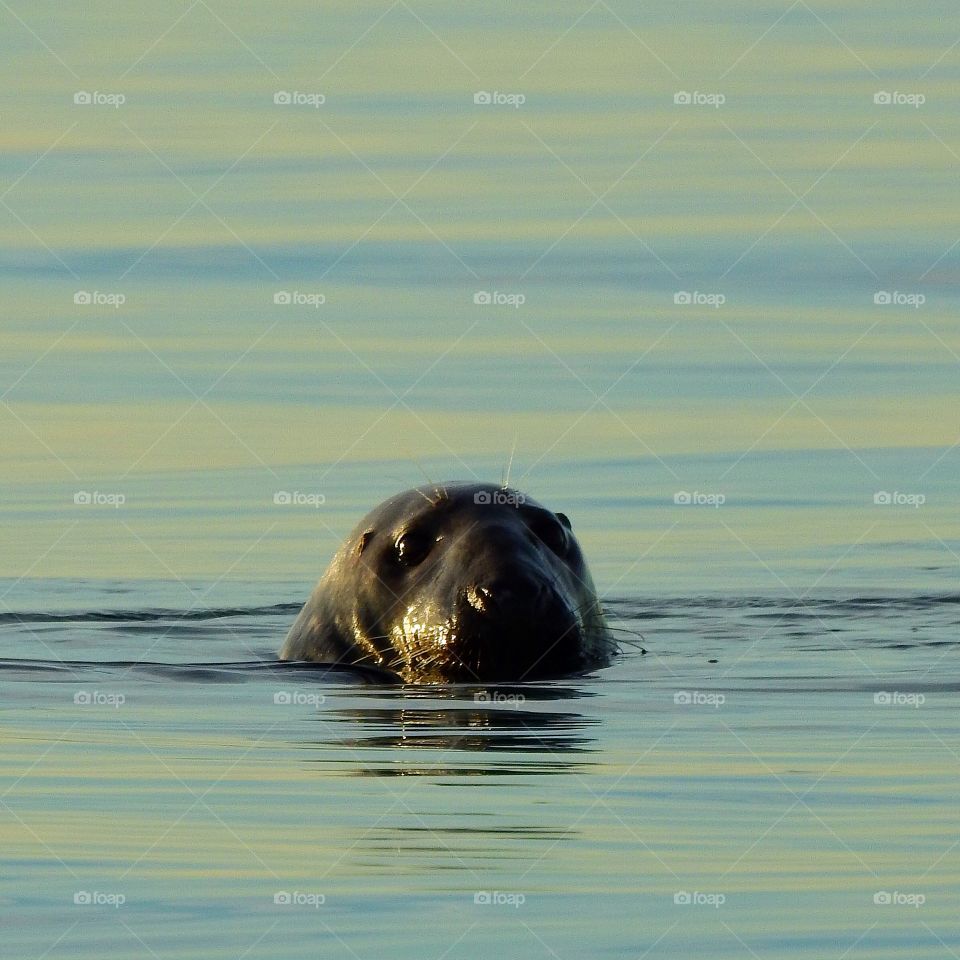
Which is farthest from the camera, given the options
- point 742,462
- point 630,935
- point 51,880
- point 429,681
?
point 742,462

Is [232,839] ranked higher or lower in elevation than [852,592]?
lower

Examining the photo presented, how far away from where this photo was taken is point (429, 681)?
1449 cm

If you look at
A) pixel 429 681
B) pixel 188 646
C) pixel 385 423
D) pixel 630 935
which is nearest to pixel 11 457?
pixel 385 423

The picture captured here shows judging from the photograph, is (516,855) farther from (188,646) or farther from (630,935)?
(188,646)

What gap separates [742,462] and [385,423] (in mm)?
3478
